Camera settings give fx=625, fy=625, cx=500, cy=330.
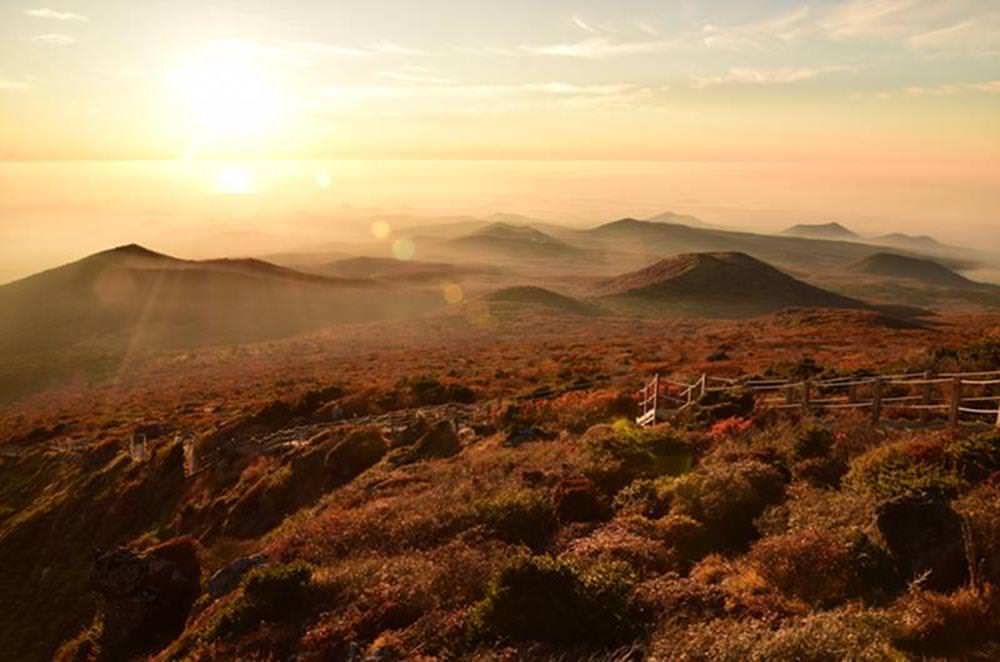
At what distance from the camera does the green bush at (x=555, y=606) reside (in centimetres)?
788

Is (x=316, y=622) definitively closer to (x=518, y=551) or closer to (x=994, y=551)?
(x=518, y=551)

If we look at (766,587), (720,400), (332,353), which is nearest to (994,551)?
(766,587)

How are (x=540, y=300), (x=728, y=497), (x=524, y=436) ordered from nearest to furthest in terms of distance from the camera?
(x=728, y=497)
(x=524, y=436)
(x=540, y=300)

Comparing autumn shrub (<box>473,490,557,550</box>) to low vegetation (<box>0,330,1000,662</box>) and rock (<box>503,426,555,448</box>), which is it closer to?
low vegetation (<box>0,330,1000,662</box>)

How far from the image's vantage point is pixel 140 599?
13.7 metres

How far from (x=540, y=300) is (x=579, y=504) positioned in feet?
344

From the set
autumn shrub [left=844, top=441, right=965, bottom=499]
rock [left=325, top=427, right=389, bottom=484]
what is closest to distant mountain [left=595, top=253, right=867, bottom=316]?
rock [left=325, top=427, right=389, bottom=484]

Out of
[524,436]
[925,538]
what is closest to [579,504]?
[925,538]

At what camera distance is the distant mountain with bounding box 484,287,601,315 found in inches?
4311

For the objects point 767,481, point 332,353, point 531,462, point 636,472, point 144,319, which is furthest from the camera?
point 144,319

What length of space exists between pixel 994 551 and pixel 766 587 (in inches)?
110

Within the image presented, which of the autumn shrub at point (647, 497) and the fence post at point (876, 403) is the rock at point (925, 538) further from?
the fence post at point (876, 403)

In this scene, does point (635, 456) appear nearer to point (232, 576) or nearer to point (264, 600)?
point (264, 600)

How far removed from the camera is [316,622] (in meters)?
9.71
